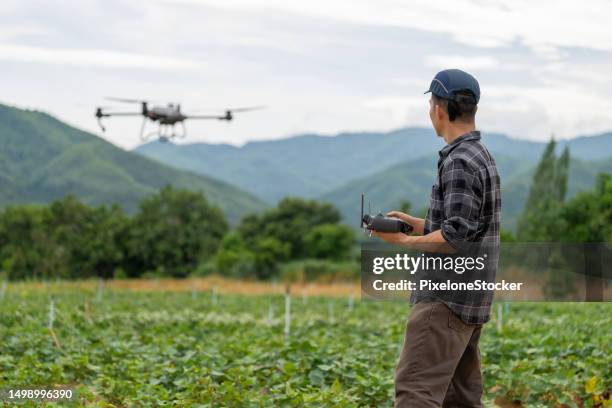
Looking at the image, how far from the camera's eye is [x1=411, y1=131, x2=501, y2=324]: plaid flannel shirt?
386cm

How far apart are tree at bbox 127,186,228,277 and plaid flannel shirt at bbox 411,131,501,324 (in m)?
58.1

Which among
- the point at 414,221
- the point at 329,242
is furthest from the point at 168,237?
the point at 414,221

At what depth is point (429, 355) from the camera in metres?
3.99

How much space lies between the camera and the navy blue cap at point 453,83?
398cm

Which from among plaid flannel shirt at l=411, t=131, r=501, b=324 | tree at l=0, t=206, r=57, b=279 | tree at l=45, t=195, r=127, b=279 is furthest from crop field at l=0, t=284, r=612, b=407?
tree at l=45, t=195, r=127, b=279

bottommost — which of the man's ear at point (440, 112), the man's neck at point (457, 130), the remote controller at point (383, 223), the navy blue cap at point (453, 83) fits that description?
the remote controller at point (383, 223)

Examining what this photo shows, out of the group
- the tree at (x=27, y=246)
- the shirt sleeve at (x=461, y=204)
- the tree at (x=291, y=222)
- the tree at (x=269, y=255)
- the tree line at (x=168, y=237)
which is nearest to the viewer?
the shirt sleeve at (x=461, y=204)

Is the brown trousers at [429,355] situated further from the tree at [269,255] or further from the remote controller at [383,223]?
the tree at [269,255]

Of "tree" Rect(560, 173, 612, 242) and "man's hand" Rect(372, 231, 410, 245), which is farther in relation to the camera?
"tree" Rect(560, 173, 612, 242)

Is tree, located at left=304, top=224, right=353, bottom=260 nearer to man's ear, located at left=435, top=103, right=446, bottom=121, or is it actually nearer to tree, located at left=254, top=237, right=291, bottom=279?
tree, located at left=254, top=237, right=291, bottom=279

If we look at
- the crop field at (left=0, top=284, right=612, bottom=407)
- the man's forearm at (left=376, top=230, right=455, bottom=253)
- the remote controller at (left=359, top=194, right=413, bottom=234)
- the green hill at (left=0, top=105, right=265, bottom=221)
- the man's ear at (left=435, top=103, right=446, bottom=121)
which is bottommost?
the crop field at (left=0, top=284, right=612, bottom=407)

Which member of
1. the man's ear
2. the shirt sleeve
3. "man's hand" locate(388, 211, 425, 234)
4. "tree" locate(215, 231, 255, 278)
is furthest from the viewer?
"tree" locate(215, 231, 255, 278)

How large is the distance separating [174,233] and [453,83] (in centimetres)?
6145

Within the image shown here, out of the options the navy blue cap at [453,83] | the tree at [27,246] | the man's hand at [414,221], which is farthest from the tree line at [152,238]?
the navy blue cap at [453,83]
